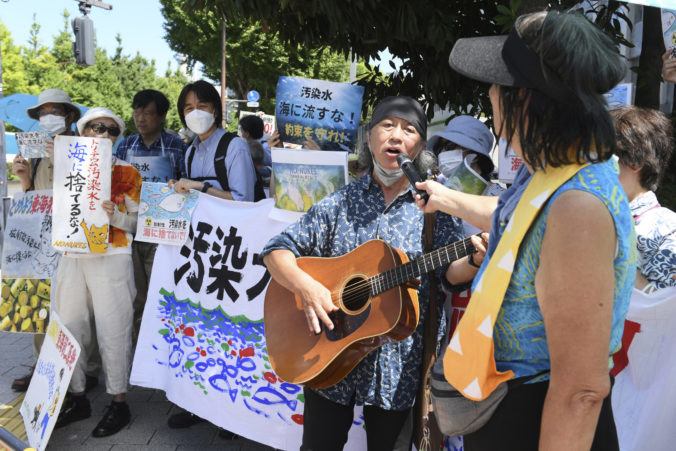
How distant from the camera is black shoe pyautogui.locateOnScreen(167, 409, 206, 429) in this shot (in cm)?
350

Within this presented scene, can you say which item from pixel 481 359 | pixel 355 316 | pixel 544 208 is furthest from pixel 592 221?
pixel 355 316

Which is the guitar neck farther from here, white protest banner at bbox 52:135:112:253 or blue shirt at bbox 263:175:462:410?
white protest banner at bbox 52:135:112:253

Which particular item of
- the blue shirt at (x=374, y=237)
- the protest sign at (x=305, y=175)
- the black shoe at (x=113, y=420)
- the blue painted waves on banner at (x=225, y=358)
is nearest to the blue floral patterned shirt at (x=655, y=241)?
the blue shirt at (x=374, y=237)

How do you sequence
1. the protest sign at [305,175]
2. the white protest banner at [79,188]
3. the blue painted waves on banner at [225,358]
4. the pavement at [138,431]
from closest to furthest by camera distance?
the protest sign at [305,175] → the blue painted waves on banner at [225,358] → the white protest banner at [79,188] → the pavement at [138,431]

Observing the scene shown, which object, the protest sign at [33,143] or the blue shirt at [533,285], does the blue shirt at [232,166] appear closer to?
the protest sign at [33,143]

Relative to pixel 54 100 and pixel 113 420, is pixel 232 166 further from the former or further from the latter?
pixel 113 420

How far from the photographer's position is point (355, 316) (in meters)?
2.00

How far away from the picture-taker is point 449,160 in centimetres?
286

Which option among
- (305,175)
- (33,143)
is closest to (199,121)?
Result: (33,143)

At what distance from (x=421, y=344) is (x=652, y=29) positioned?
10.9ft

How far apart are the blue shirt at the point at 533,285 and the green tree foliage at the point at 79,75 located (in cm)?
2329

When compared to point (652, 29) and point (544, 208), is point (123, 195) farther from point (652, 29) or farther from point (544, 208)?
point (652, 29)

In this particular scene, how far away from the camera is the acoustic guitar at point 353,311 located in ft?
6.20

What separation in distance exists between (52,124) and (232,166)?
1345 mm
